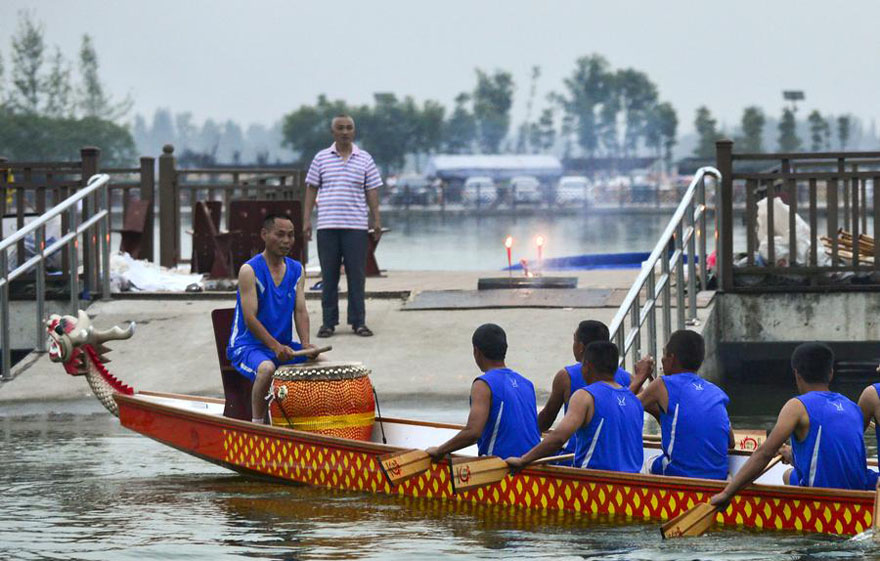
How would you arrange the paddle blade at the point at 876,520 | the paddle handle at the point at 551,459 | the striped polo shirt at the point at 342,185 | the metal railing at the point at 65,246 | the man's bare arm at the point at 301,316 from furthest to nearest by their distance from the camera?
the striped polo shirt at the point at 342,185 → the metal railing at the point at 65,246 → the man's bare arm at the point at 301,316 → the paddle handle at the point at 551,459 → the paddle blade at the point at 876,520

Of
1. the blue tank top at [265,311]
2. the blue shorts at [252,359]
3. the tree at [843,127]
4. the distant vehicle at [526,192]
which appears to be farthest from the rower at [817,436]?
the tree at [843,127]

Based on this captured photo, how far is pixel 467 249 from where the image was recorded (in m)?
54.3

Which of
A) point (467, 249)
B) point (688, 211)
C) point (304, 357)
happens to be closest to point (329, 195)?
point (688, 211)

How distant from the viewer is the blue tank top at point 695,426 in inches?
318

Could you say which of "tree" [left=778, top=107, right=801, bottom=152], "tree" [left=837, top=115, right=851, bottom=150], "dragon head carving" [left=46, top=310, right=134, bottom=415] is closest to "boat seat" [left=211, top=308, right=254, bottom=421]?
"dragon head carving" [left=46, top=310, right=134, bottom=415]

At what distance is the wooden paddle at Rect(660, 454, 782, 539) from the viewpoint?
290 inches

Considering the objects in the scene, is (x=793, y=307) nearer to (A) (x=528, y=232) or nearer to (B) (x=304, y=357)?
(B) (x=304, y=357)

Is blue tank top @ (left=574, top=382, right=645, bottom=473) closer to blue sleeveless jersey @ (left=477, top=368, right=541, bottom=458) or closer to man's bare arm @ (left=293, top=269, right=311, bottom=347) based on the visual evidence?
blue sleeveless jersey @ (left=477, top=368, right=541, bottom=458)

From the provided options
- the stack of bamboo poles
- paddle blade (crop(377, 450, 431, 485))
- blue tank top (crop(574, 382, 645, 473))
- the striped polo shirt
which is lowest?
paddle blade (crop(377, 450, 431, 485))

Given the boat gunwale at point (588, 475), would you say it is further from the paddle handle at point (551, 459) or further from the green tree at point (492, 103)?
the green tree at point (492, 103)

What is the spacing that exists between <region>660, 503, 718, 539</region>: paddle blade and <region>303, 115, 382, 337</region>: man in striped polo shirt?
6693 millimetres

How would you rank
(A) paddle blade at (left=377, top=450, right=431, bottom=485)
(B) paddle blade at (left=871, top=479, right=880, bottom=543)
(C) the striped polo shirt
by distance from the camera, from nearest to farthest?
(B) paddle blade at (left=871, top=479, right=880, bottom=543), (A) paddle blade at (left=377, top=450, right=431, bottom=485), (C) the striped polo shirt

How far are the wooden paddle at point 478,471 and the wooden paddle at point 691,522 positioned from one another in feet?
3.48

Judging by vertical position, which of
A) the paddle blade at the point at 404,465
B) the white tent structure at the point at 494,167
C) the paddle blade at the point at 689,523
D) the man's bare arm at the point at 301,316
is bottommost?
the paddle blade at the point at 689,523
